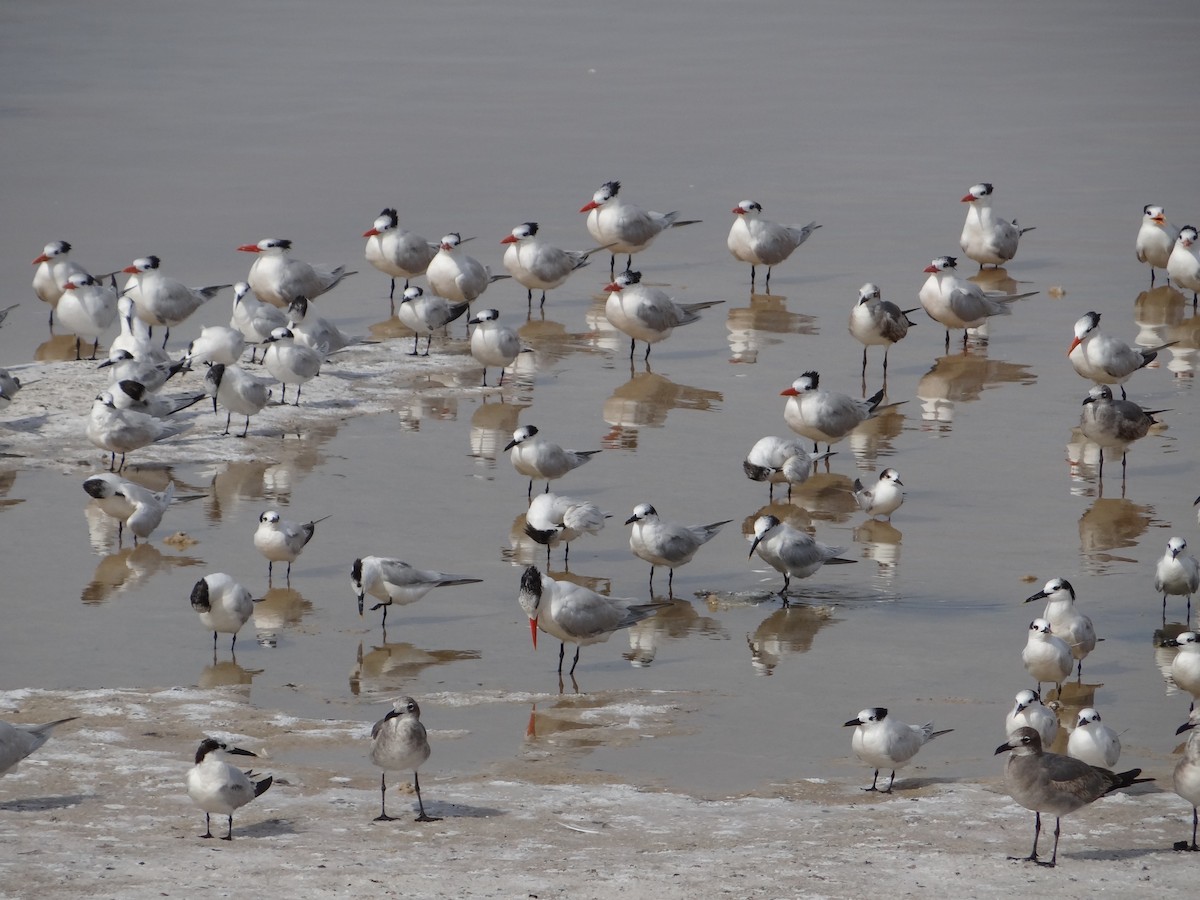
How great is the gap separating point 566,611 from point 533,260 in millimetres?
9099

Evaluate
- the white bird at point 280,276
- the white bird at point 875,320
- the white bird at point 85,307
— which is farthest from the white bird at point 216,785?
the white bird at point 280,276

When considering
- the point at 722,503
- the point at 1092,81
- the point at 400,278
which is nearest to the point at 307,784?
the point at 722,503

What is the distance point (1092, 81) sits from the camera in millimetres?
34344

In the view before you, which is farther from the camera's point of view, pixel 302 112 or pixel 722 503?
pixel 302 112

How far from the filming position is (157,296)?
57.5ft

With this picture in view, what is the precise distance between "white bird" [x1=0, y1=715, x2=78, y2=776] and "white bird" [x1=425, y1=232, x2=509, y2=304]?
34.7ft

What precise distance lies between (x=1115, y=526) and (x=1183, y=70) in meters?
24.5

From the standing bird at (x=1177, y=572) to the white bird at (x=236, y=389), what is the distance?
7.22 metres

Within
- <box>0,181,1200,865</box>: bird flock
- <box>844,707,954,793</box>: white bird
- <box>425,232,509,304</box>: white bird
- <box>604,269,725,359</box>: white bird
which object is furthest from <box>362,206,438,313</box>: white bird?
<box>844,707,954,793</box>: white bird

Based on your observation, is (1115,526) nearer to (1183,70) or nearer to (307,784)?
(307,784)

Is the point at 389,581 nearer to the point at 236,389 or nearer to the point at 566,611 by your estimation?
the point at 566,611

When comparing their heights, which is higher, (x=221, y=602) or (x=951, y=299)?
(x=951, y=299)

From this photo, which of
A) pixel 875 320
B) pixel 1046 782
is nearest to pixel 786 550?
pixel 1046 782

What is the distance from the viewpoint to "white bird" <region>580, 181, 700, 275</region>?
68.4 feet
